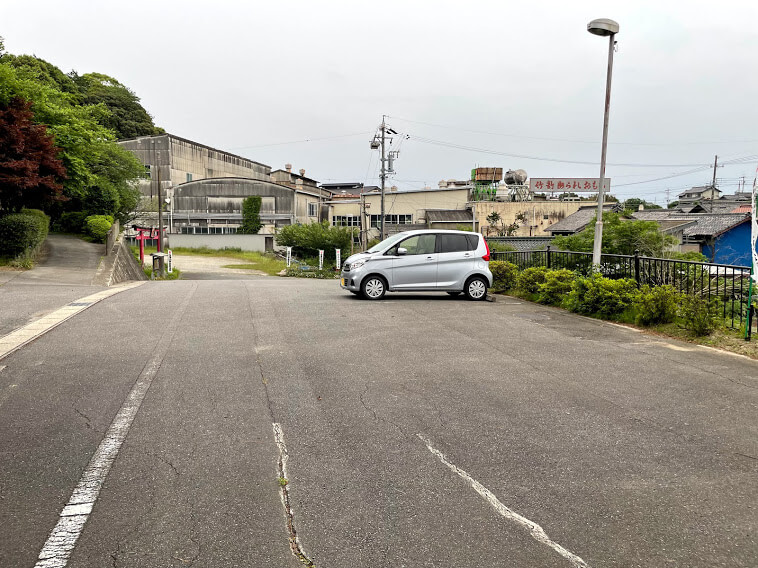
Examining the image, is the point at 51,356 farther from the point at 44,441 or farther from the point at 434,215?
the point at 434,215

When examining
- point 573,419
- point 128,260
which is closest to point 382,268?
point 573,419

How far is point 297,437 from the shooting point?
4.55 meters

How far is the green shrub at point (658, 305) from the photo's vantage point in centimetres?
966

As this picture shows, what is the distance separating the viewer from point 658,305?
385 inches

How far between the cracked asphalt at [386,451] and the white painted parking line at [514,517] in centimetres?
4

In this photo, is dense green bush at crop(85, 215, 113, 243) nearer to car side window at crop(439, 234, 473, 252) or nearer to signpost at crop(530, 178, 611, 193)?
car side window at crop(439, 234, 473, 252)

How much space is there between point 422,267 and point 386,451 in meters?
9.81

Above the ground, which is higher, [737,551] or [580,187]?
[580,187]

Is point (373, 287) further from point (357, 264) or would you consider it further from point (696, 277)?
point (696, 277)

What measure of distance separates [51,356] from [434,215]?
55.4m

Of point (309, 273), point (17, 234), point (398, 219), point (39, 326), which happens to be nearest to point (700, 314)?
point (39, 326)

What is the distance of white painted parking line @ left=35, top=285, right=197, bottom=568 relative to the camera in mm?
2926

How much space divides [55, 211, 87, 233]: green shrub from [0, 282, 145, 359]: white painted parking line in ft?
74.8

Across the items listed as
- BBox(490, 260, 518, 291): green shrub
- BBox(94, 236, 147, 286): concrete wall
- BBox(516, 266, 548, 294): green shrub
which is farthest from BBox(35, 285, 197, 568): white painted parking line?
BBox(94, 236, 147, 286): concrete wall
